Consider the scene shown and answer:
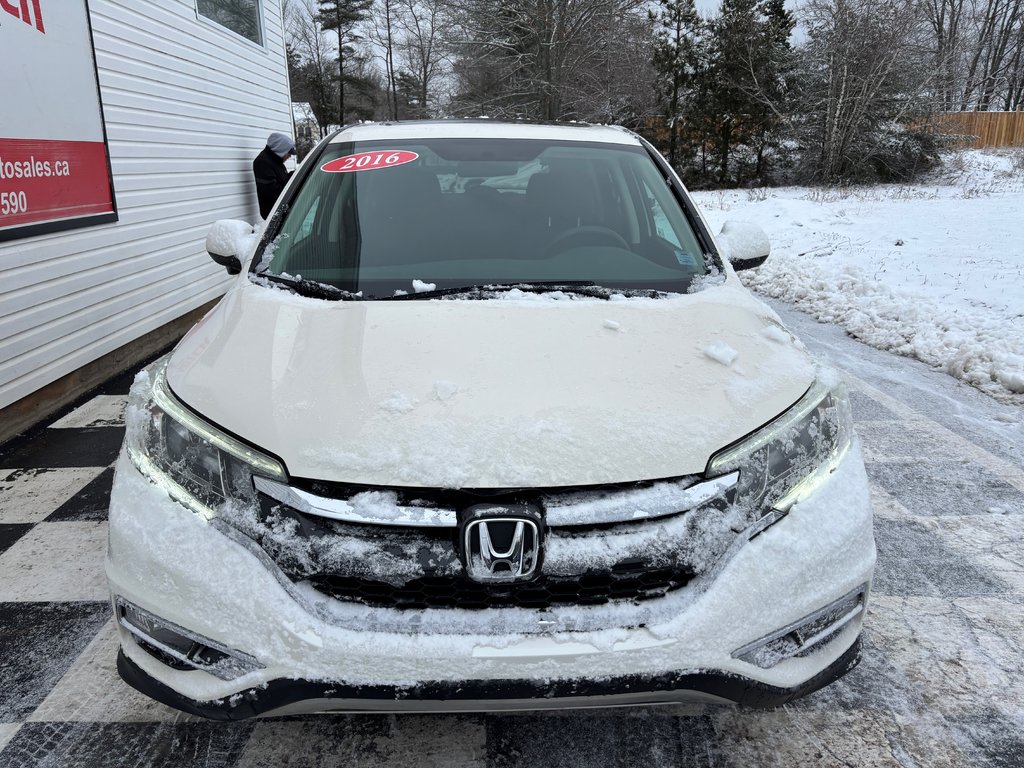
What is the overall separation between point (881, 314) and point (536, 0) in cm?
1966

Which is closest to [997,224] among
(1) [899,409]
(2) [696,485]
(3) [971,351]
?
(3) [971,351]

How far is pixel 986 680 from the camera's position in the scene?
215cm

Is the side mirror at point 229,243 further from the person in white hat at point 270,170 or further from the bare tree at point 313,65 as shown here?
the bare tree at point 313,65

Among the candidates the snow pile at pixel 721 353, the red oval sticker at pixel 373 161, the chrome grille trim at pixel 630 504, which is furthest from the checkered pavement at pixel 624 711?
the red oval sticker at pixel 373 161

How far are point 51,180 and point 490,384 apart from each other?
4245 millimetres

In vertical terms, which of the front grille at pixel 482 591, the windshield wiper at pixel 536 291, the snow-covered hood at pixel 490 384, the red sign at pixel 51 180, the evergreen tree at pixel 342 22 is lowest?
the front grille at pixel 482 591

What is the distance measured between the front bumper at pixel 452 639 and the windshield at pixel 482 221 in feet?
3.36

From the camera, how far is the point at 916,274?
26.0 feet

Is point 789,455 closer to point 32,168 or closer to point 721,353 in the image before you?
point 721,353

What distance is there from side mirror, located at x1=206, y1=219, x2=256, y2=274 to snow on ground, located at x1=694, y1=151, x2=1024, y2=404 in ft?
14.7

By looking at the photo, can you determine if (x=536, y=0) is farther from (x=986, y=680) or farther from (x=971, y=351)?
(x=986, y=680)

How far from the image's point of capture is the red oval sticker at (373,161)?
2.84 metres

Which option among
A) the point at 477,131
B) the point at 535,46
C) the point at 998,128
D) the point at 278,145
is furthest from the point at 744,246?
the point at 998,128

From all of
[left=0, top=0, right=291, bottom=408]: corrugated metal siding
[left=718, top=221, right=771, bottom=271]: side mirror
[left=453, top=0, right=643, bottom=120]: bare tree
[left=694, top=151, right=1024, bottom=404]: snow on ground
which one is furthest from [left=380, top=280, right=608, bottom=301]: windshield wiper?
[left=453, top=0, right=643, bottom=120]: bare tree
